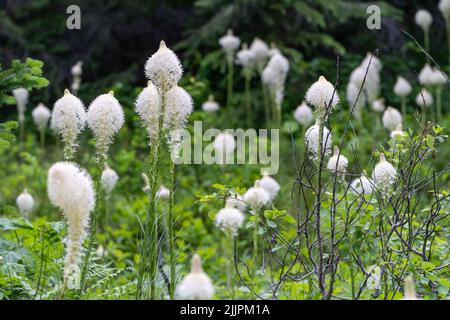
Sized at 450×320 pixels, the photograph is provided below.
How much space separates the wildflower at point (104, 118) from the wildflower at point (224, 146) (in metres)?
2.75

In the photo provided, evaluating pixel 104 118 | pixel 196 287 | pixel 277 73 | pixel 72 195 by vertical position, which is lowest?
pixel 196 287

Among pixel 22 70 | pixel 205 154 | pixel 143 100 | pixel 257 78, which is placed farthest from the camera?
pixel 257 78

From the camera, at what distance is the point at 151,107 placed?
228 centimetres

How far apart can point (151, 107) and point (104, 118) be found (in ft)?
0.58

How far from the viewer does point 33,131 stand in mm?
8305

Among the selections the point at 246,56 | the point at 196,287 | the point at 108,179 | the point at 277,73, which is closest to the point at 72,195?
the point at 196,287

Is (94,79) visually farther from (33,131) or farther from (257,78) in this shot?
(257,78)

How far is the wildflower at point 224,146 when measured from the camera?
497cm

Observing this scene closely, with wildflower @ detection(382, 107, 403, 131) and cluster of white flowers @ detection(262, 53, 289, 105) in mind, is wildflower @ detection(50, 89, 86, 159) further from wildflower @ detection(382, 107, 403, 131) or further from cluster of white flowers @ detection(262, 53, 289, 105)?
cluster of white flowers @ detection(262, 53, 289, 105)

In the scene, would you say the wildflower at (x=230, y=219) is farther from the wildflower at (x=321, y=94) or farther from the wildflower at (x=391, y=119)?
the wildflower at (x=391, y=119)

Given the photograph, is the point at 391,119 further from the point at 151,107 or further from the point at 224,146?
the point at 151,107

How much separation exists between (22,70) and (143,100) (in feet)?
2.50
